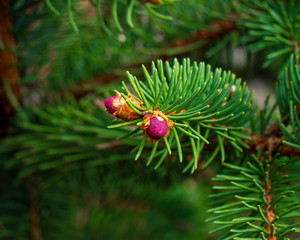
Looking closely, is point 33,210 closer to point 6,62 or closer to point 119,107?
point 6,62

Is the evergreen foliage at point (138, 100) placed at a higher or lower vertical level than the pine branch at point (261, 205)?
higher

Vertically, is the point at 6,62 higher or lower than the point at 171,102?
higher

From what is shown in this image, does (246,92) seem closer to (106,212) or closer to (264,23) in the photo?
(264,23)

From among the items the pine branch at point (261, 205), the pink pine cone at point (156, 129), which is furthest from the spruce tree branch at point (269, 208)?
the pink pine cone at point (156, 129)

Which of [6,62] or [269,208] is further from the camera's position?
[6,62]

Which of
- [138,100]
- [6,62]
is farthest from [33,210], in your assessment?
[138,100]

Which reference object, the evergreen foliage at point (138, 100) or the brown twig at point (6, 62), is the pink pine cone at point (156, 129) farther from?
the brown twig at point (6, 62)

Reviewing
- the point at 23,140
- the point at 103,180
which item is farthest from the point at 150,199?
the point at 23,140
